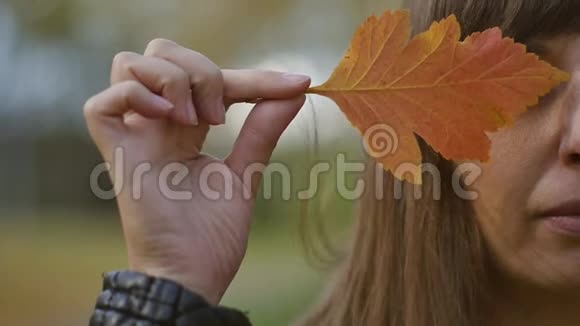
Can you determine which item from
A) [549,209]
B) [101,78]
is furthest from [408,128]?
[101,78]

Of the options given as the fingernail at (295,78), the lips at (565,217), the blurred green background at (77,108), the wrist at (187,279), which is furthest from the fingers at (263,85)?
the blurred green background at (77,108)

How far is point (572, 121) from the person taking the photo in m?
0.88

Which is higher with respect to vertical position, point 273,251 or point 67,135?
point 67,135

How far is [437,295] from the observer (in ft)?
3.59

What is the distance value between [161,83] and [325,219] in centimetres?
70

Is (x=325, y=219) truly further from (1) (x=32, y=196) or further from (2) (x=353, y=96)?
(1) (x=32, y=196)

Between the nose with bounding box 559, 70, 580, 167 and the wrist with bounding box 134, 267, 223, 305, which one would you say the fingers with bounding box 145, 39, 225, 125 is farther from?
the nose with bounding box 559, 70, 580, 167

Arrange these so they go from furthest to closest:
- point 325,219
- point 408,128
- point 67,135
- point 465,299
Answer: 1. point 67,135
2. point 325,219
3. point 465,299
4. point 408,128

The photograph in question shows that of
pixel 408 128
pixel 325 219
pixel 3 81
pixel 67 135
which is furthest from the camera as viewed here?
pixel 67 135

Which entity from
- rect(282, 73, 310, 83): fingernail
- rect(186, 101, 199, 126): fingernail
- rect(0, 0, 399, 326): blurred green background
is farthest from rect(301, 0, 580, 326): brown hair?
rect(0, 0, 399, 326): blurred green background

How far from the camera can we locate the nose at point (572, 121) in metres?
0.88

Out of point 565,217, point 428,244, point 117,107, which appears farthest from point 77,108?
point 565,217

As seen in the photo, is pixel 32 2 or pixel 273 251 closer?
pixel 273 251

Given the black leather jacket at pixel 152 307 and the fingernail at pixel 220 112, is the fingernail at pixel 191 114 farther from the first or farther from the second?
the black leather jacket at pixel 152 307
